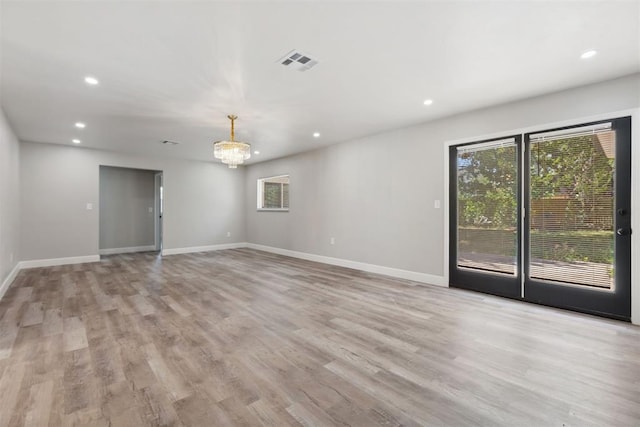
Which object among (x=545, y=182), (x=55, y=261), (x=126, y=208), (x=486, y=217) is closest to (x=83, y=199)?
(x=55, y=261)

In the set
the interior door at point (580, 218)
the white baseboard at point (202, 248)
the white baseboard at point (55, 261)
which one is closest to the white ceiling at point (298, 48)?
the interior door at point (580, 218)

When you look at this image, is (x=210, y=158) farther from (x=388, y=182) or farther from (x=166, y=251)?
(x=388, y=182)

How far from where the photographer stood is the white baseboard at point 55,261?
18.3 feet

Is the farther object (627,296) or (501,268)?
(501,268)

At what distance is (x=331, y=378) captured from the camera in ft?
6.35

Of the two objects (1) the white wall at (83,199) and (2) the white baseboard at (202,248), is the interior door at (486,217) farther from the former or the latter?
(1) the white wall at (83,199)

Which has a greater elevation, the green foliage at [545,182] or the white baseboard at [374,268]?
the green foliage at [545,182]

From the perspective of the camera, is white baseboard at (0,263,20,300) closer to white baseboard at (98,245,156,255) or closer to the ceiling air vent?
white baseboard at (98,245,156,255)

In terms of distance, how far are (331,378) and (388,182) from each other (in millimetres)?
3583

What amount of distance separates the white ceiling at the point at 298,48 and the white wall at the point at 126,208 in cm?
363

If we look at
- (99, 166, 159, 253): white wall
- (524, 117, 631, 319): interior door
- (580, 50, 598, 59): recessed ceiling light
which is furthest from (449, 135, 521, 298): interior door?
(99, 166, 159, 253): white wall

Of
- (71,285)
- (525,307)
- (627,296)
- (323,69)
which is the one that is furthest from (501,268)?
(71,285)

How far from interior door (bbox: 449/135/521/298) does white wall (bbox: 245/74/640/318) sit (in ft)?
0.58

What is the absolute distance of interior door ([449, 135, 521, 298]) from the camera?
11.9 feet
